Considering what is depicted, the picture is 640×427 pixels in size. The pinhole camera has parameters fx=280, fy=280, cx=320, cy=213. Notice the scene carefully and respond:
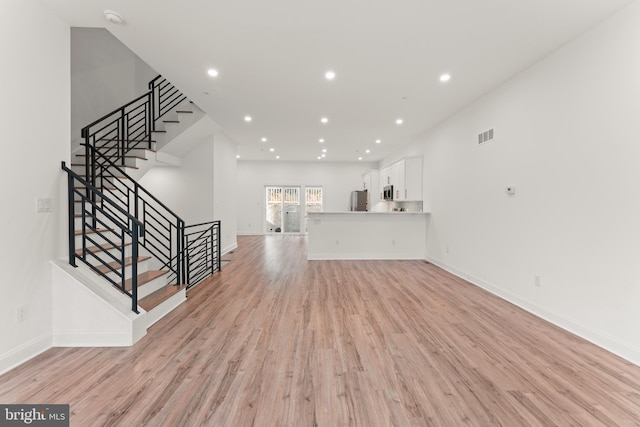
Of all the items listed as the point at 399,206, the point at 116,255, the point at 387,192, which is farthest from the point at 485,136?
the point at 116,255

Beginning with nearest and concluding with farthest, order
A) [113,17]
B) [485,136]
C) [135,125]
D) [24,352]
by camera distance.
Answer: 1. [24,352]
2. [113,17]
3. [485,136]
4. [135,125]

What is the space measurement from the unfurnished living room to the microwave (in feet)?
10.7

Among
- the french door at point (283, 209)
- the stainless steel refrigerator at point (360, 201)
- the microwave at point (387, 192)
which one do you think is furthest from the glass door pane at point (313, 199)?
the microwave at point (387, 192)

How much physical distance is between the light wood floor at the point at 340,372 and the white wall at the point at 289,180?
321 inches

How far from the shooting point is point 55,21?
2652 mm

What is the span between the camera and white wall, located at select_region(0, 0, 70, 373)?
2.21m

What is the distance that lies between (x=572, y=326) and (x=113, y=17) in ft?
18.3

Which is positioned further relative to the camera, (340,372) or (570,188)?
(570,188)

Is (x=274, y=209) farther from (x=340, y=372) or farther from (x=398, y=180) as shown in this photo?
(x=340, y=372)

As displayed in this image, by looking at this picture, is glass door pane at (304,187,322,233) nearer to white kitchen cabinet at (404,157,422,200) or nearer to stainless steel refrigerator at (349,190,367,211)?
stainless steel refrigerator at (349,190,367,211)

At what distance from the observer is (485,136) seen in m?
4.46

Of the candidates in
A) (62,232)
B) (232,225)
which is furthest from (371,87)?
(232,225)

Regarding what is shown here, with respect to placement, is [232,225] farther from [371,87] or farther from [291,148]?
[371,87]

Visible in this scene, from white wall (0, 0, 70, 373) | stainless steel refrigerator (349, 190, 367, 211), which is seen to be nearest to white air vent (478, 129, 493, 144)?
white wall (0, 0, 70, 373)
